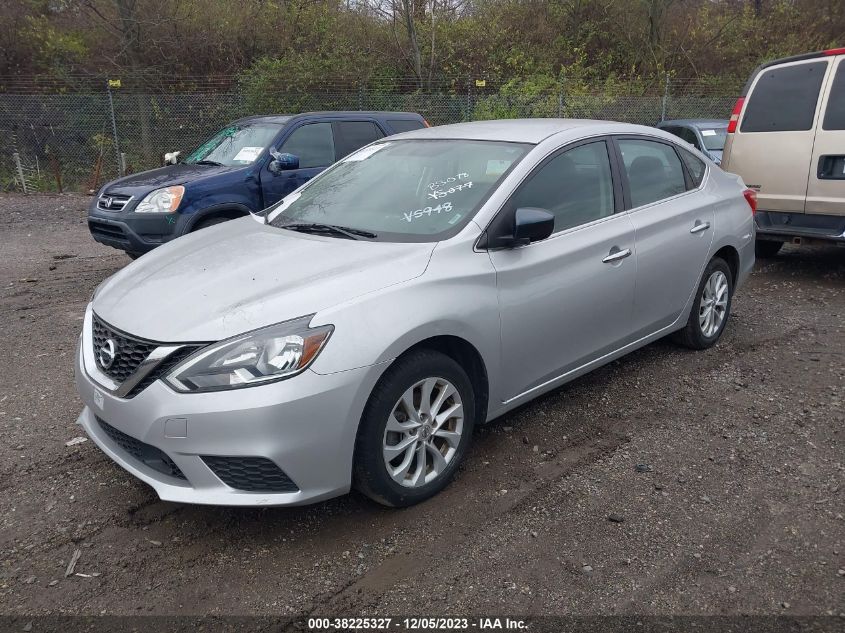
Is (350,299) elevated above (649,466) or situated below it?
above

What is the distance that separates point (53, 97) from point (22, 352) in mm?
12091

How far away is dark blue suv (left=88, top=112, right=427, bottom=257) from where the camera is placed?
6.77 m

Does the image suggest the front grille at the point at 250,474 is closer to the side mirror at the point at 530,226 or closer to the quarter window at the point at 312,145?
the side mirror at the point at 530,226

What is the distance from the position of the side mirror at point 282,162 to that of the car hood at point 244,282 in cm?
351

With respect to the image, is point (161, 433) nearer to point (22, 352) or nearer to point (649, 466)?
point (649, 466)

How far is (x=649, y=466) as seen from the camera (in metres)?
3.58

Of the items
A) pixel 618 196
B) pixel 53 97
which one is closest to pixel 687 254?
pixel 618 196

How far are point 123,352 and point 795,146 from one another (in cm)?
656

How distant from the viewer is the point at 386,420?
2938 mm

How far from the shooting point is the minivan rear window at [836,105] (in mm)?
6605

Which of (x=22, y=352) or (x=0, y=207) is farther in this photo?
(x=0, y=207)

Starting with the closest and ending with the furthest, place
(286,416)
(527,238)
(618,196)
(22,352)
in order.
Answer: (286,416) < (527,238) < (618,196) < (22,352)

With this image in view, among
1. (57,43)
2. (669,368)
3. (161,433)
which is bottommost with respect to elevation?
(669,368)

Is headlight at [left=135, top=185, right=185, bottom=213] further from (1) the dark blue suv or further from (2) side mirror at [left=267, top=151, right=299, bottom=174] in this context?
(2) side mirror at [left=267, top=151, right=299, bottom=174]
